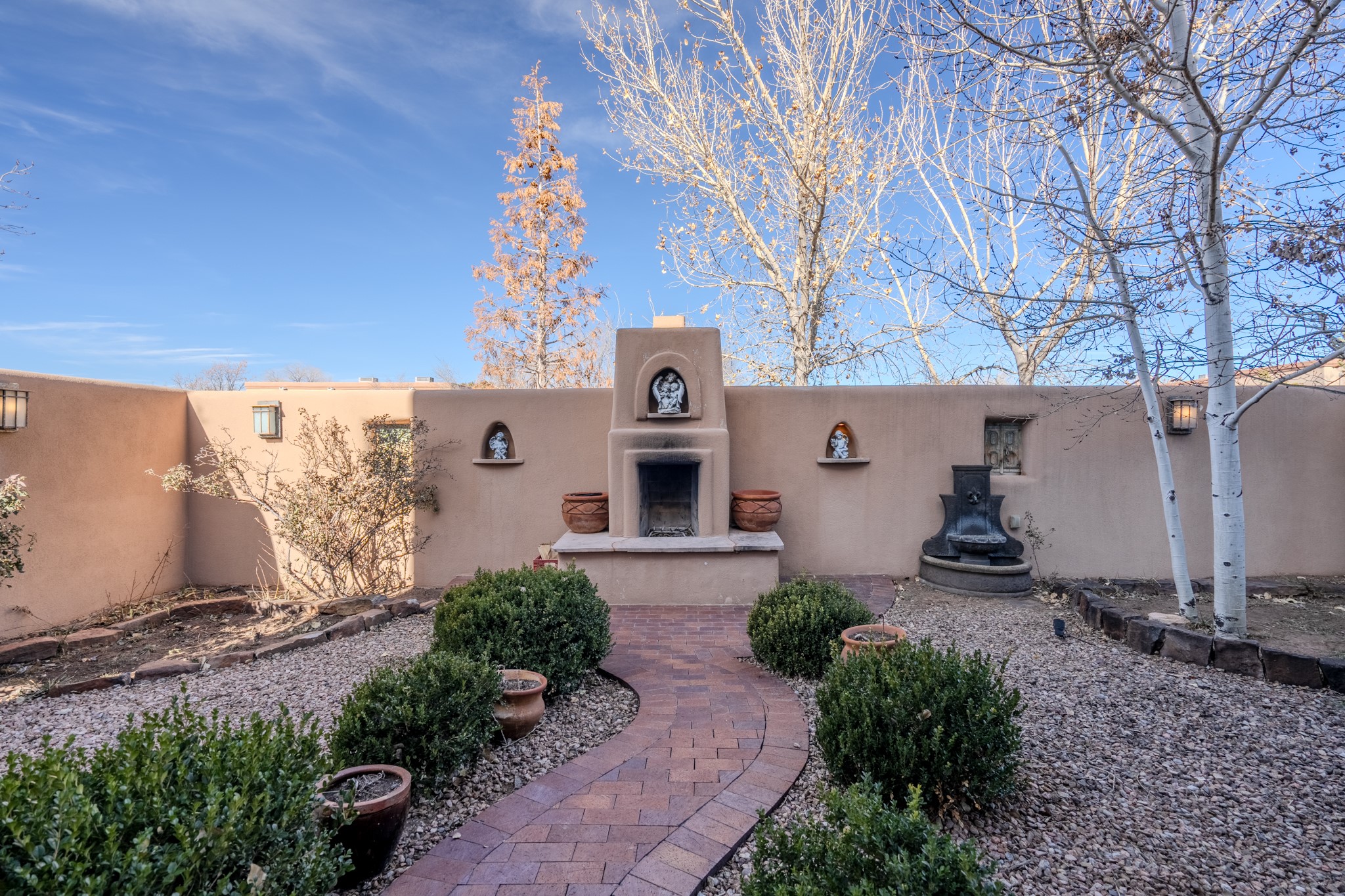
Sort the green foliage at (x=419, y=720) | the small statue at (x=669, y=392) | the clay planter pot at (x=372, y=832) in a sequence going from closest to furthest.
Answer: the clay planter pot at (x=372, y=832) < the green foliage at (x=419, y=720) < the small statue at (x=669, y=392)

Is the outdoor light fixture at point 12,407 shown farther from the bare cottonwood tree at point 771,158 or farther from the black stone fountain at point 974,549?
the bare cottonwood tree at point 771,158

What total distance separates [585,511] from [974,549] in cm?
426

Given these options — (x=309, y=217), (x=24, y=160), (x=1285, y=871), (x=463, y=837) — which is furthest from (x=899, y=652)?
(x=309, y=217)

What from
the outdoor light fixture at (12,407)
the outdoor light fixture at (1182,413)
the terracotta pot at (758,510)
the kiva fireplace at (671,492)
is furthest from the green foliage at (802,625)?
the outdoor light fixture at (12,407)

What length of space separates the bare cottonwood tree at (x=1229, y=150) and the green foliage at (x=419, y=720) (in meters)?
4.23

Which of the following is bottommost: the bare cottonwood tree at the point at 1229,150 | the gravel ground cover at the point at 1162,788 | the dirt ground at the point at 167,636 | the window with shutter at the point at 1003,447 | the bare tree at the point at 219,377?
the dirt ground at the point at 167,636

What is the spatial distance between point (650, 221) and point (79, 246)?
423 inches

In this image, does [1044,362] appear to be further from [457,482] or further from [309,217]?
→ [309,217]

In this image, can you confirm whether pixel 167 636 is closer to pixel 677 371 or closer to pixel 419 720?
pixel 419 720

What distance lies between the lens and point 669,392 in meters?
7.13

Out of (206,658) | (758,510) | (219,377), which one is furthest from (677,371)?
(219,377)

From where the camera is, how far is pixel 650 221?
12086 mm

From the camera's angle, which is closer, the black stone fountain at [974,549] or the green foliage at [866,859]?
the green foliage at [866,859]

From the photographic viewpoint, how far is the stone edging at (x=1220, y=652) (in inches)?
152
